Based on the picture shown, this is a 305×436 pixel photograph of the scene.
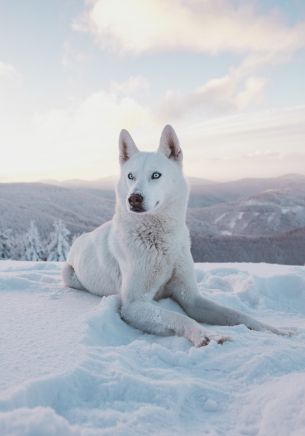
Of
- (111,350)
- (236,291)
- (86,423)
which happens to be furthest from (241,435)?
(236,291)

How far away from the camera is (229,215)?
130 metres

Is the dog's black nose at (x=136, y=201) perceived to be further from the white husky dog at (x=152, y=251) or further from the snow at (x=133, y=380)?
the snow at (x=133, y=380)

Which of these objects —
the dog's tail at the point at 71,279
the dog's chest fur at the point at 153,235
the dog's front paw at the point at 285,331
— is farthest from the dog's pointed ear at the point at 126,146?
the dog's front paw at the point at 285,331

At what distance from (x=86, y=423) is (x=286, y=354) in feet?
5.29

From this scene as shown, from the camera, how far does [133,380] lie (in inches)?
87.3

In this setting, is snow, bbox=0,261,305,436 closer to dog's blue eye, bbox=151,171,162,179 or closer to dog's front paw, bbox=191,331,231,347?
dog's front paw, bbox=191,331,231,347

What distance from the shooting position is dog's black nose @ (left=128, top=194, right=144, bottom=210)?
3902mm

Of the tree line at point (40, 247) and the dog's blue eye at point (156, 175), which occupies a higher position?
the dog's blue eye at point (156, 175)

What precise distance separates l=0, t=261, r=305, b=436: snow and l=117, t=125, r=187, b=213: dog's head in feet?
4.08

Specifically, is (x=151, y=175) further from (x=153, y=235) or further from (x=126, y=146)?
(x=126, y=146)

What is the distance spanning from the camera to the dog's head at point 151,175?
398 cm

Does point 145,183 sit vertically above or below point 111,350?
above

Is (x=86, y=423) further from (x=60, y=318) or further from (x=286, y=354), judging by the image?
(x=60, y=318)

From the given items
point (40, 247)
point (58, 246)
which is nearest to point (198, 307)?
point (58, 246)
